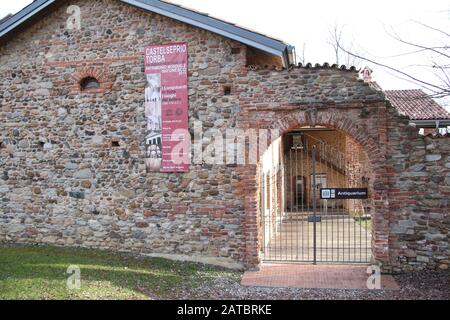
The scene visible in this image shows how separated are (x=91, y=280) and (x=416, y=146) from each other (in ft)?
21.7

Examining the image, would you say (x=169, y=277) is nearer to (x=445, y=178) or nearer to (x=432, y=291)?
(x=432, y=291)

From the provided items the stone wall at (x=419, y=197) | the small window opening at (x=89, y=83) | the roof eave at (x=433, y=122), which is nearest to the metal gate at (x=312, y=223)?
the stone wall at (x=419, y=197)

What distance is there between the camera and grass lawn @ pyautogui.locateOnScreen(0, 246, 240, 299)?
6.80m

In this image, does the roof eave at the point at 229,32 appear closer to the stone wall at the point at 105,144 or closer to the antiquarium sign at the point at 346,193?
the stone wall at the point at 105,144

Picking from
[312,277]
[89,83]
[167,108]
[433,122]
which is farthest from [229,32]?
[433,122]

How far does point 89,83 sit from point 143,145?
7.03 ft

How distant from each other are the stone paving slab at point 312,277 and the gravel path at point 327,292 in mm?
208

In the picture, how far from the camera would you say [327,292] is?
766 centimetres

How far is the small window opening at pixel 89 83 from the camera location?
10.2 meters

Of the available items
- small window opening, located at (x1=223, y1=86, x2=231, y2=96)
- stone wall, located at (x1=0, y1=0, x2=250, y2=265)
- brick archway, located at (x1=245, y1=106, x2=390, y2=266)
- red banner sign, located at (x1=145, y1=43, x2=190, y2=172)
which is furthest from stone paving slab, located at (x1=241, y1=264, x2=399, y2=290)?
small window opening, located at (x1=223, y1=86, x2=231, y2=96)

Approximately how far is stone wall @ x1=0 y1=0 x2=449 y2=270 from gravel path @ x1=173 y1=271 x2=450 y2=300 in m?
0.58

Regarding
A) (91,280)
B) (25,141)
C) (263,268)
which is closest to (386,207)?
(263,268)

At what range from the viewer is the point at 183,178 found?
9445 mm

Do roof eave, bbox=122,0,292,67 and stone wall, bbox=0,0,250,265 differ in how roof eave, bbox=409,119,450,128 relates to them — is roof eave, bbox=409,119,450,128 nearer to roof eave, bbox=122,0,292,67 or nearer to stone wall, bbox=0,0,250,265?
roof eave, bbox=122,0,292,67
